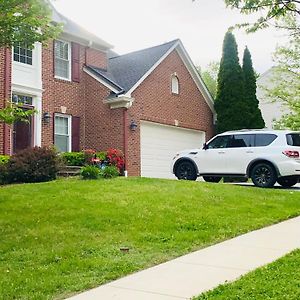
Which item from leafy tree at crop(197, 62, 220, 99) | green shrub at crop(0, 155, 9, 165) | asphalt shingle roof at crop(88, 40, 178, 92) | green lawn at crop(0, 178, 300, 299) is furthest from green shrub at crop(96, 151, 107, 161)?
leafy tree at crop(197, 62, 220, 99)

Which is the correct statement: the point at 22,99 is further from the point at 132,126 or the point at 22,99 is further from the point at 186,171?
the point at 186,171

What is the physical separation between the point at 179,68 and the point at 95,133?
227 inches

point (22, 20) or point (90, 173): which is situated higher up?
point (22, 20)

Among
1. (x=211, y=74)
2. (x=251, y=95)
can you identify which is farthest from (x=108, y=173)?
(x=211, y=74)

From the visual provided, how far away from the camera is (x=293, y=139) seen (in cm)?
1455

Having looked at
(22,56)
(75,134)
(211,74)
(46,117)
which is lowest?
(75,134)

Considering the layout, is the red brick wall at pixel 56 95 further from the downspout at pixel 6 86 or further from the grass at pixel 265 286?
the grass at pixel 265 286

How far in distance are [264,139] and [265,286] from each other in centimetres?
1031

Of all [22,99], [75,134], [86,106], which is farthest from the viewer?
[86,106]

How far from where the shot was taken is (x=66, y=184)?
12648mm

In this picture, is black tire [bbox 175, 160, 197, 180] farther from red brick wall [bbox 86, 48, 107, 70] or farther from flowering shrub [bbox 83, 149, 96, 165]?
red brick wall [bbox 86, 48, 107, 70]

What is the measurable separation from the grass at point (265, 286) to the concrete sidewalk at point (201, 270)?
24 cm

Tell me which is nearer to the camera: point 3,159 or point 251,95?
point 3,159

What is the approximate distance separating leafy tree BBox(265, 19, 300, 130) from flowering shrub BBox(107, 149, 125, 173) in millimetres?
13055
